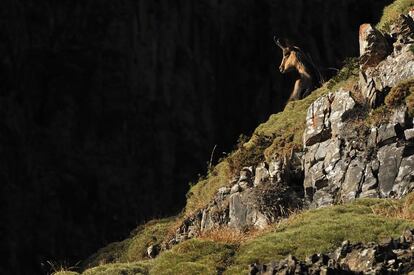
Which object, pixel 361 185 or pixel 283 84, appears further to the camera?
pixel 283 84

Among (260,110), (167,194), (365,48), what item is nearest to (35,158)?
(167,194)

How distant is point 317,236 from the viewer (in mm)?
25141

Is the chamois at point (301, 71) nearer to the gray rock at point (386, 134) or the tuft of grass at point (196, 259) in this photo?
the gray rock at point (386, 134)

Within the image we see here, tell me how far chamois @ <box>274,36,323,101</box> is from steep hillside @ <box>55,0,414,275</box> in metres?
2.00

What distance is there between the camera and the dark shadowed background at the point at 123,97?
2416 inches

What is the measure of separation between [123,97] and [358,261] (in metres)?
45.0

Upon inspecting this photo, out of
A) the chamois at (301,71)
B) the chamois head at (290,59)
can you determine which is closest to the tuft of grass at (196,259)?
the chamois at (301,71)

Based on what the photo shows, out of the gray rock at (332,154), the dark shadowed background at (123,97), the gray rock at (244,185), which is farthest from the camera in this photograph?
the dark shadowed background at (123,97)

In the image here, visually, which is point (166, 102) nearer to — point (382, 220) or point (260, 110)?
point (260, 110)

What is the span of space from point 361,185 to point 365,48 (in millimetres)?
8241

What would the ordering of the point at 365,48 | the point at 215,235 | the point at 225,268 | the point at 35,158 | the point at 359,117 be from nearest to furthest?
the point at 225,268
the point at 215,235
the point at 359,117
the point at 365,48
the point at 35,158

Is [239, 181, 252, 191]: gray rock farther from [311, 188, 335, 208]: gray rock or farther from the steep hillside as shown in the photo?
[311, 188, 335, 208]: gray rock

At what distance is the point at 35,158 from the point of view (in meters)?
62.8

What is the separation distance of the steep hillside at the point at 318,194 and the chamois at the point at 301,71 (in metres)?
2.00
